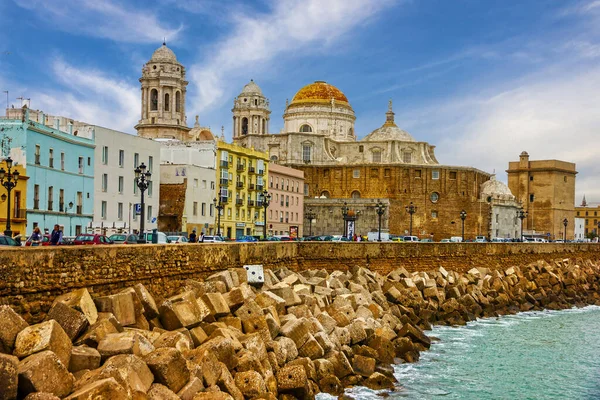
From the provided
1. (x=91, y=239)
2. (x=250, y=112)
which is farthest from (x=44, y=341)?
(x=250, y=112)

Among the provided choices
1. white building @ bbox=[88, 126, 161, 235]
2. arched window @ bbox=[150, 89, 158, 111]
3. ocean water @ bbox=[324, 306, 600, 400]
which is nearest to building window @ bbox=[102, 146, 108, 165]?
white building @ bbox=[88, 126, 161, 235]

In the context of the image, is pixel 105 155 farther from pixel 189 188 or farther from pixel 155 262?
pixel 155 262

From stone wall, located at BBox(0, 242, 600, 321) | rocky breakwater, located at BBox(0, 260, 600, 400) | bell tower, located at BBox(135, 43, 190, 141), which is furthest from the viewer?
bell tower, located at BBox(135, 43, 190, 141)

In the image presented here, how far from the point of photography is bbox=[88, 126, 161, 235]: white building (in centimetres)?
4059

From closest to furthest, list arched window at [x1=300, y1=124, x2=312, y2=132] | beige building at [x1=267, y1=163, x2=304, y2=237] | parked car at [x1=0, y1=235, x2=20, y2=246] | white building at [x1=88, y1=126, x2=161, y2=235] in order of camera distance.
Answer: parked car at [x1=0, y1=235, x2=20, y2=246] → white building at [x1=88, y1=126, x2=161, y2=235] → beige building at [x1=267, y1=163, x2=304, y2=237] → arched window at [x1=300, y1=124, x2=312, y2=132]

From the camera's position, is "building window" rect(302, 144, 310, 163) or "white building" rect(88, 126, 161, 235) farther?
"building window" rect(302, 144, 310, 163)

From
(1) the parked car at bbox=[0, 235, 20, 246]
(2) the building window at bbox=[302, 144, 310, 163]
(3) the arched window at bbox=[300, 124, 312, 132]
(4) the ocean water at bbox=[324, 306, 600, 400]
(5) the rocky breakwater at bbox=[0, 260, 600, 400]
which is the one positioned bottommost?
(4) the ocean water at bbox=[324, 306, 600, 400]

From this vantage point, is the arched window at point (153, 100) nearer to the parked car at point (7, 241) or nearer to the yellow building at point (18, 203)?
the yellow building at point (18, 203)

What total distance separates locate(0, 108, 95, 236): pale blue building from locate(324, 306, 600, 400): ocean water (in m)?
19.9

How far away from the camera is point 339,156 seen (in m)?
87.7

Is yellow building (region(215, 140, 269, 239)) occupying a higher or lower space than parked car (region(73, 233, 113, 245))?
higher

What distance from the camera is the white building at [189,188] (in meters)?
48.4

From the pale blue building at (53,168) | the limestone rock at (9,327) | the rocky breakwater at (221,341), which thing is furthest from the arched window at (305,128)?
the limestone rock at (9,327)

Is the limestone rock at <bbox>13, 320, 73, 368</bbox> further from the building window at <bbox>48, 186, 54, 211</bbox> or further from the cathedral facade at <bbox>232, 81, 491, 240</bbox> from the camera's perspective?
the cathedral facade at <bbox>232, 81, 491, 240</bbox>
